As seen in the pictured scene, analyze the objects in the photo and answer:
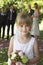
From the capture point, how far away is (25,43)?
345 cm

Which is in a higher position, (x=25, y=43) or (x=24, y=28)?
(x=24, y=28)

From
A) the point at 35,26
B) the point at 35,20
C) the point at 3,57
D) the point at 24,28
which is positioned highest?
the point at 24,28

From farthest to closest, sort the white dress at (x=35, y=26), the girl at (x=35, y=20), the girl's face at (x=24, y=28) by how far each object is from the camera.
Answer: the white dress at (x=35, y=26) → the girl at (x=35, y=20) → the girl's face at (x=24, y=28)

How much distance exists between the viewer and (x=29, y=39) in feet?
11.3

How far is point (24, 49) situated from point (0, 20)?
28.4 feet

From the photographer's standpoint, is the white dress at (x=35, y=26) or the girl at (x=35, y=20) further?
the white dress at (x=35, y=26)

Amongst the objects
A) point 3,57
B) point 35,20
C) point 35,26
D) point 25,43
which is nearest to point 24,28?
point 25,43

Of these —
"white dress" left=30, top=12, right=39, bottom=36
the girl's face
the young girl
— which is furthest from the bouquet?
"white dress" left=30, top=12, right=39, bottom=36

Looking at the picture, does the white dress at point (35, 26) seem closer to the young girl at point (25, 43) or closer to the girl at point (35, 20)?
the girl at point (35, 20)

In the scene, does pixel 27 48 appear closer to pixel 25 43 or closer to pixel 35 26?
pixel 25 43

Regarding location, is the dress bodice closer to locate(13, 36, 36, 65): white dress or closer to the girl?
locate(13, 36, 36, 65): white dress

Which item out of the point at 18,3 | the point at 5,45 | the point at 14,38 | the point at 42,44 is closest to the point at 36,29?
the point at 42,44

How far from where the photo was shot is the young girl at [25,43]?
3.33m

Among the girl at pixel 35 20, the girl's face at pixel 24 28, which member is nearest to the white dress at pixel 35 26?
the girl at pixel 35 20
